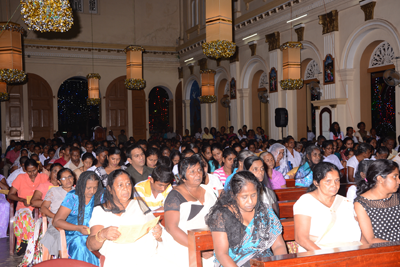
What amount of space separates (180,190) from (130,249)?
30.0 inches

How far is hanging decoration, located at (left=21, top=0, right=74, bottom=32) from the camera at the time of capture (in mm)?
4754

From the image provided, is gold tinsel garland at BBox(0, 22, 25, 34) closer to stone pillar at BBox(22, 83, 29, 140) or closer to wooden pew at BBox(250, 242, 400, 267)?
wooden pew at BBox(250, 242, 400, 267)

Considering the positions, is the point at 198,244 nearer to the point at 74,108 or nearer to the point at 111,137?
the point at 111,137

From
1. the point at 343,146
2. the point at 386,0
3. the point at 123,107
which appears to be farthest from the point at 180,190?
the point at 123,107

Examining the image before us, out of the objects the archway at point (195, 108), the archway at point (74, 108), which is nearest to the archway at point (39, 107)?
the archway at point (74, 108)

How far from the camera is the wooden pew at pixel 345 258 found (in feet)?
7.54

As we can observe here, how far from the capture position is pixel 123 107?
848 inches

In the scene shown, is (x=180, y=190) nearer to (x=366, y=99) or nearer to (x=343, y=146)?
(x=343, y=146)

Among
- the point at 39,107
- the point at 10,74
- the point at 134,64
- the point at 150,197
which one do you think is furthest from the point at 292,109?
the point at 39,107

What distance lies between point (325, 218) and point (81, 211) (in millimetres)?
2397

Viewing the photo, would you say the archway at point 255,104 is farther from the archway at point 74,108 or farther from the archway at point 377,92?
the archway at point 74,108

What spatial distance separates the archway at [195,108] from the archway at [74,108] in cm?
716

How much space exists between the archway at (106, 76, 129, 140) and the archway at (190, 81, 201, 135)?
364 centimetres

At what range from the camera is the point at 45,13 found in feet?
15.7
